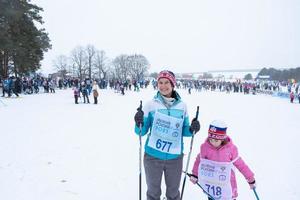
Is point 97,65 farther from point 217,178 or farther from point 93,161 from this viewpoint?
point 217,178

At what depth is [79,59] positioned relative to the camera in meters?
72.1

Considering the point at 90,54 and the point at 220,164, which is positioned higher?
the point at 90,54

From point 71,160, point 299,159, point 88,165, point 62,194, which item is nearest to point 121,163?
point 88,165

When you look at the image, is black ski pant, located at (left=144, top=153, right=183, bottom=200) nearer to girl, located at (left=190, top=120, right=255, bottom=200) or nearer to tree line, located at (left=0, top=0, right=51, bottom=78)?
girl, located at (left=190, top=120, right=255, bottom=200)

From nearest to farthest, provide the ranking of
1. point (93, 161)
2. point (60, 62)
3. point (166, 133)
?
point (166, 133) → point (93, 161) → point (60, 62)

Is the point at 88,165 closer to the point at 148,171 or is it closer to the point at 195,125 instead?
the point at 148,171

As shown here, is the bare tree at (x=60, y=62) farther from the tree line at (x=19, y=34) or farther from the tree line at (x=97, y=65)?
the tree line at (x=19, y=34)

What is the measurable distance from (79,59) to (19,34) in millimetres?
43519

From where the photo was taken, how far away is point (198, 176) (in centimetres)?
328

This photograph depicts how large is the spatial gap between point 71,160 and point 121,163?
1.14 meters

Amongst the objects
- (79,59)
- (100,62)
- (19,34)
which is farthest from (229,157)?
(100,62)

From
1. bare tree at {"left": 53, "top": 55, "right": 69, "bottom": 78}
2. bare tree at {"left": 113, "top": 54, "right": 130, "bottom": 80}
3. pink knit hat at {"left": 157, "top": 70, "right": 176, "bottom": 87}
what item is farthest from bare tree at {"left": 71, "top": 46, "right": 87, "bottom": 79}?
pink knit hat at {"left": 157, "top": 70, "right": 176, "bottom": 87}

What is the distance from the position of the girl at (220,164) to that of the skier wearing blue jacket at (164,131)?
29 cm

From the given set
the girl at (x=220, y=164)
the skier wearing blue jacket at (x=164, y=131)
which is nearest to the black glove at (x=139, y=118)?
the skier wearing blue jacket at (x=164, y=131)
